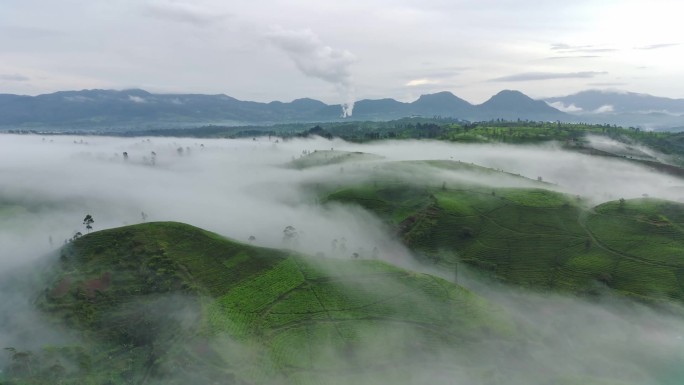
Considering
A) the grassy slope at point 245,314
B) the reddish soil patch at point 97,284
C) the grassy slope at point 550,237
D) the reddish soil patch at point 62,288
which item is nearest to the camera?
the grassy slope at point 245,314

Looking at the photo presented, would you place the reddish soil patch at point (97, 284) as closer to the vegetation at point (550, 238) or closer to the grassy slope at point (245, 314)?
the grassy slope at point (245, 314)

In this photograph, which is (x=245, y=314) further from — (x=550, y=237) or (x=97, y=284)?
(x=550, y=237)

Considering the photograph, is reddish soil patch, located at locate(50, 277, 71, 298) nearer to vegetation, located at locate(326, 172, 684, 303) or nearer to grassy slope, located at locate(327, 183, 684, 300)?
vegetation, located at locate(326, 172, 684, 303)

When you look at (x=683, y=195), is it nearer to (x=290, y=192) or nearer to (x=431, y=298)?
(x=431, y=298)

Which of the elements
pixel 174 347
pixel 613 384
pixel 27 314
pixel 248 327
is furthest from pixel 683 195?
pixel 27 314

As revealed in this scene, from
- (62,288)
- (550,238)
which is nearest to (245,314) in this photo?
(62,288)

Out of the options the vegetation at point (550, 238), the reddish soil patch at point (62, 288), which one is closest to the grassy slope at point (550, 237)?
the vegetation at point (550, 238)
